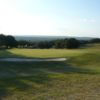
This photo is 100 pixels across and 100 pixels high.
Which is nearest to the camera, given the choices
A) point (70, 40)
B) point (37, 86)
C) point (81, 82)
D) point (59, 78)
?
point (37, 86)

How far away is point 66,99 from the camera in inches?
481

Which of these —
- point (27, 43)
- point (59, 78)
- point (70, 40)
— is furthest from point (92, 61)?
point (27, 43)

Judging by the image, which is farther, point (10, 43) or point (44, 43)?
point (10, 43)

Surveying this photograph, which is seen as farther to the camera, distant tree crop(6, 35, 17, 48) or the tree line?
distant tree crop(6, 35, 17, 48)

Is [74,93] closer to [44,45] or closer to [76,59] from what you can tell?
[76,59]

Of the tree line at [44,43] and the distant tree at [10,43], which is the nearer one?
the tree line at [44,43]

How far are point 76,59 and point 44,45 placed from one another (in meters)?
27.9

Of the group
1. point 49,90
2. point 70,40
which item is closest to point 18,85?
point 49,90

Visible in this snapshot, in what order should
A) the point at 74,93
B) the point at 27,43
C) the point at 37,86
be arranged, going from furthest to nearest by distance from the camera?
the point at 27,43
the point at 37,86
the point at 74,93

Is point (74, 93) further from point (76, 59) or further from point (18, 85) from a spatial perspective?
point (76, 59)

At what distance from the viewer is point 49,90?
14031 mm

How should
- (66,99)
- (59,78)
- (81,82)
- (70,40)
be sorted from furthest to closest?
(70,40)
(59,78)
(81,82)
(66,99)

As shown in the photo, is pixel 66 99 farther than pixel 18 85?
No

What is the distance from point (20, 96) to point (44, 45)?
46.2 metres
